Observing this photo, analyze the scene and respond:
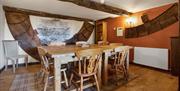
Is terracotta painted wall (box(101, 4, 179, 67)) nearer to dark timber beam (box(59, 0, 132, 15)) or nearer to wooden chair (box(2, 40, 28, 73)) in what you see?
dark timber beam (box(59, 0, 132, 15))

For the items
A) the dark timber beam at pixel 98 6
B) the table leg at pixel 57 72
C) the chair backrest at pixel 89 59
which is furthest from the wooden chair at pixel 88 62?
the dark timber beam at pixel 98 6

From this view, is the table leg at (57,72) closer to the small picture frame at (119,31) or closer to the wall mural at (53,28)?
the wall mural at (53,28)

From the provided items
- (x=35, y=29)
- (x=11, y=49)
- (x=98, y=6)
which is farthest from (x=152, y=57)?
(x=11, y=49)

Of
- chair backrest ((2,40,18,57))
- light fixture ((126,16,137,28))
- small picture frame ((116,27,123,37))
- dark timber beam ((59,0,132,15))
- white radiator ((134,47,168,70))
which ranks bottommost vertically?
white radiator ((134,47,168,70))

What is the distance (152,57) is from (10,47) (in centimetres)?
439

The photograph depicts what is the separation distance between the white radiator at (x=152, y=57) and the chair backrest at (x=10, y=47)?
13.0 feet

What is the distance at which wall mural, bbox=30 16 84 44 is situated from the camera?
16.4ft

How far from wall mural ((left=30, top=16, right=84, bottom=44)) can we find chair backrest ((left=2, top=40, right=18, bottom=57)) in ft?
3.22

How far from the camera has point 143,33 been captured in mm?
4547

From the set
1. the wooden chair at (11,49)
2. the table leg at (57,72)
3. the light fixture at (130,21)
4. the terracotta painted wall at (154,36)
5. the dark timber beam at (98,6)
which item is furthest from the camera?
the light fixture at (130,21)

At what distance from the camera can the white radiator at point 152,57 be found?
3.81 meters

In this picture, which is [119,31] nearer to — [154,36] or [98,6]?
[154,36]

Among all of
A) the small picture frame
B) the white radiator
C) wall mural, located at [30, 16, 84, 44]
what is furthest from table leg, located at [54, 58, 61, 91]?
the small picture frame

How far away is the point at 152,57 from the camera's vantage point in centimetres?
409
